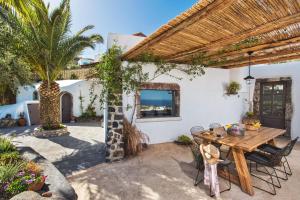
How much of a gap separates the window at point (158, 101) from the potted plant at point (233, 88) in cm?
245

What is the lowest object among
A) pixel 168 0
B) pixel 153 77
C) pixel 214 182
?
pixel 214 182

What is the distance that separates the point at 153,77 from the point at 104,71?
1.85 m

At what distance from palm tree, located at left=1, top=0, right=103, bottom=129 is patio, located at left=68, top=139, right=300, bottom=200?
17.0ft

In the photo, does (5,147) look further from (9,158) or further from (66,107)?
(66,107)

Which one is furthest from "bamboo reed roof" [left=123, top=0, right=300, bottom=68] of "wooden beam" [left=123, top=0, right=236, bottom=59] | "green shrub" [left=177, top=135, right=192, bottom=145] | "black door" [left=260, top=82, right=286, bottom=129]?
"black door" [left=260, top=82, right=286, bottom=129]

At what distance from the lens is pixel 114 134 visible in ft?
16.2

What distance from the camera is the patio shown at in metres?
3.31

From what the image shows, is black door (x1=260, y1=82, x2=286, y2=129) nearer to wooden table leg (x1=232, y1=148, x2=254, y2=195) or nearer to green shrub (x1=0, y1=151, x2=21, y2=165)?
wooden table leg (x1=232, y1=148, x2=254, y2=195)

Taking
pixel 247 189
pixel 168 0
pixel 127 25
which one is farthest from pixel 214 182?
pixel 127 25

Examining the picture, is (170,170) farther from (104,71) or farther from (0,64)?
(0,64)

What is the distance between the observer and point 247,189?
3.37m

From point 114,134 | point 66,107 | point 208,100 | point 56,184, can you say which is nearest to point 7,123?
point 66,107

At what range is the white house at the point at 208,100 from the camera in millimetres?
6152

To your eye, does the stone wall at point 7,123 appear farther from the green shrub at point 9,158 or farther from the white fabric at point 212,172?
the white fabric at point 212,172
